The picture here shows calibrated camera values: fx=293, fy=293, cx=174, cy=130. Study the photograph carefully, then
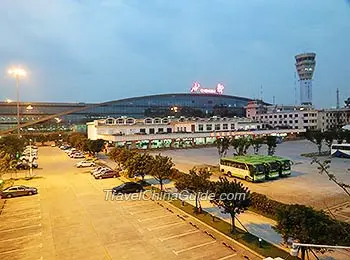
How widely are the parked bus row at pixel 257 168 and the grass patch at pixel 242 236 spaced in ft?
29.3

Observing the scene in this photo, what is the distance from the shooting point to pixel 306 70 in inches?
5778

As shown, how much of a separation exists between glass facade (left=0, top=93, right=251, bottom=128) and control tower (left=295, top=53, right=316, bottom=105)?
1283 inches

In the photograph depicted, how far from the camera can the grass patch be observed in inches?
434

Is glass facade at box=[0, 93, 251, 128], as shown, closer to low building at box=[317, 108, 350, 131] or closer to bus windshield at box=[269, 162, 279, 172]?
low building at box=[317, 108, 350, 131]

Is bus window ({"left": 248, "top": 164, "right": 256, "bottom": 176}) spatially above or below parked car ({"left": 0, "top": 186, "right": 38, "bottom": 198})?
above

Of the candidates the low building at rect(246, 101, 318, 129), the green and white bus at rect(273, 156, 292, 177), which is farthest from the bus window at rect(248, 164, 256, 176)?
the low building at rect(246, 101, 318, 129)

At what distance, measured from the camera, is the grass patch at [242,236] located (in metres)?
11.0

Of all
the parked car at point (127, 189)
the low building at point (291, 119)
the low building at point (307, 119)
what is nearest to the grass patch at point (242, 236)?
the parked car at point (127, 189)

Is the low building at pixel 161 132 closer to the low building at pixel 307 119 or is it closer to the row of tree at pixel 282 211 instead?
the low building at pixel 307 119

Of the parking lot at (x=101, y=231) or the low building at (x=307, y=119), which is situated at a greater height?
the low building at (x=307, y=119)

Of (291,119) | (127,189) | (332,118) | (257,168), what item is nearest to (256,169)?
(257,168)

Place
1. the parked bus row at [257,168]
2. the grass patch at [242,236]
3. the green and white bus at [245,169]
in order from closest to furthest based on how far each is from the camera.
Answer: the grass patch at [242,236] < the green and white bus at [245,169] < the parked bus row at [257,168]

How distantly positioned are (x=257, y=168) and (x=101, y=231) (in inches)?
576

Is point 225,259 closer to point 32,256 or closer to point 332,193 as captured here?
point 32,256
